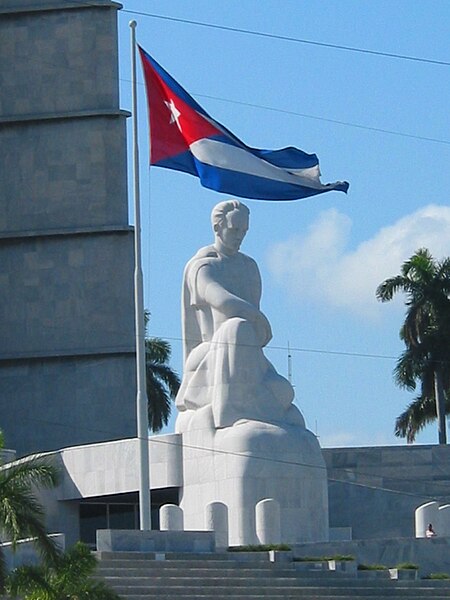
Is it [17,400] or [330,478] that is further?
[17,400]

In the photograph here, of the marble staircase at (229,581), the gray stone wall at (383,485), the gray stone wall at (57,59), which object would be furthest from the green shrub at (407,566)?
the gray stone wall at (57,59)

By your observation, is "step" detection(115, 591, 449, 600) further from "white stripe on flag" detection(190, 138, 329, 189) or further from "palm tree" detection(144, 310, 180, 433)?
"palm tree" detection(144, 310, 180, 433)

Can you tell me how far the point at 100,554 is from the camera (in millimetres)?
32344

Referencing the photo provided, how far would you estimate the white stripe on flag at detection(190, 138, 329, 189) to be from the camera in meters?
36.6

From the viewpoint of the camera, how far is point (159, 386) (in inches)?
2251

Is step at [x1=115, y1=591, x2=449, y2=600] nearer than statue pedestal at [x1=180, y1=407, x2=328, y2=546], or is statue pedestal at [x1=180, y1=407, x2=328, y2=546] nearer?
step at [x1=115, y1=591, x2=449, y2=600]

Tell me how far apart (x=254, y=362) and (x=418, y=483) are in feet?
19.5

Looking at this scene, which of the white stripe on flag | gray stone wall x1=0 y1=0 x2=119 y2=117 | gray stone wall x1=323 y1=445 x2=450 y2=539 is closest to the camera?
the white stripe on flag

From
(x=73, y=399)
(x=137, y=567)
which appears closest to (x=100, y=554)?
(x=137, y=567)

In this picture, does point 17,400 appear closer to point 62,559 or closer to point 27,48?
point 27,48

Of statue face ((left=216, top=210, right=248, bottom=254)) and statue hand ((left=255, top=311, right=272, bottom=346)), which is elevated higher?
statue face ((left=216, top=210, right=248, bottom=254))

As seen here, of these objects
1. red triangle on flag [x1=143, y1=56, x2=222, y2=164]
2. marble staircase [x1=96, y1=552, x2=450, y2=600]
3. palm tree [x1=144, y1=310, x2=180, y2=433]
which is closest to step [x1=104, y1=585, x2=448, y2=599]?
marble staircase [x1=96, y1=552, x2=450, y2=600]

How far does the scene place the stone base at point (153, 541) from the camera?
32875 mm

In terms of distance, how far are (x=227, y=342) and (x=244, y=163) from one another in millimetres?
3127
